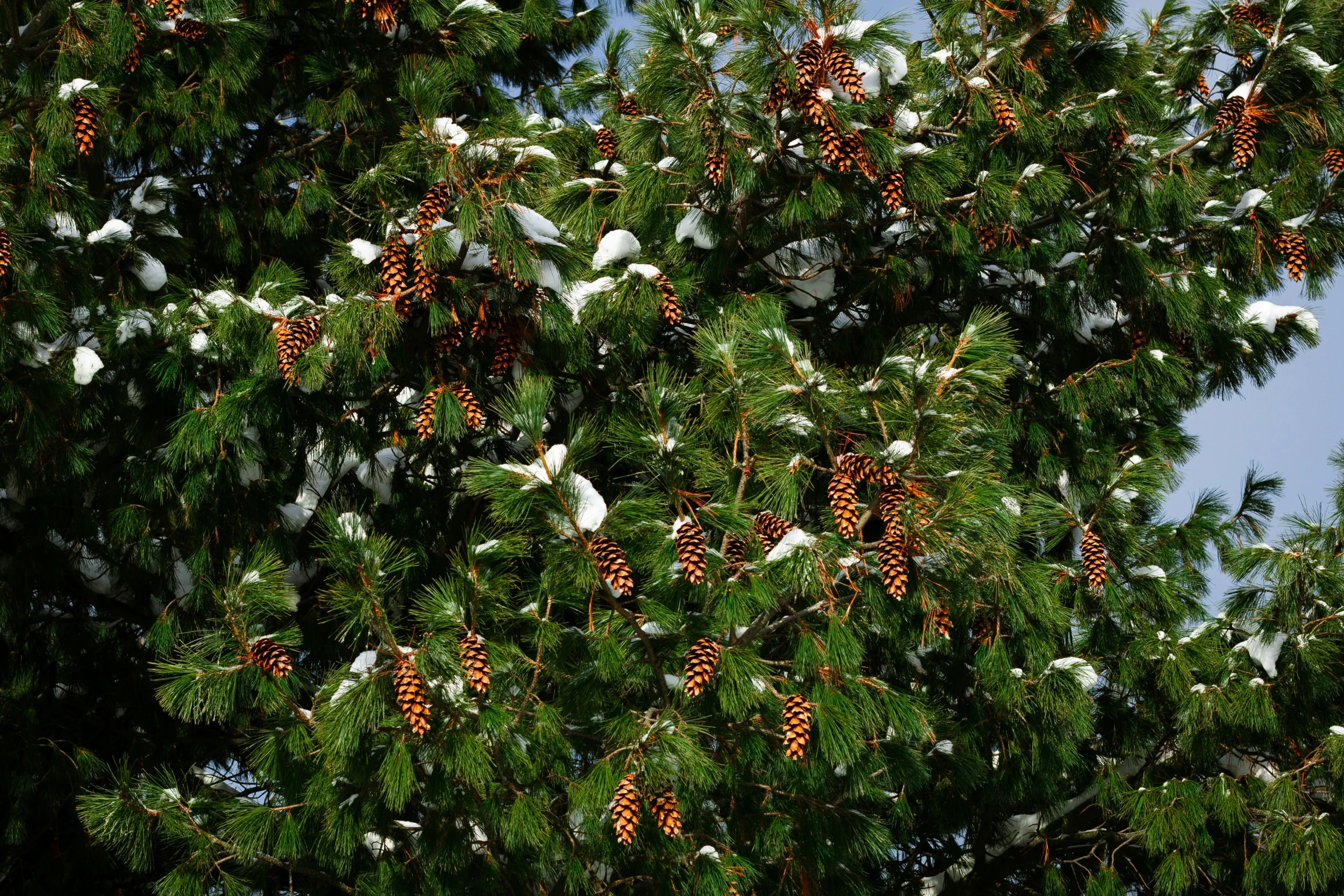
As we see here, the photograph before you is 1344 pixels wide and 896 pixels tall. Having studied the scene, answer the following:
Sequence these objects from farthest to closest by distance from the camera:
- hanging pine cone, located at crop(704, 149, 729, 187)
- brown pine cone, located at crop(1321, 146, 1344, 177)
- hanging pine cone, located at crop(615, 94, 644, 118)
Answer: brown pine cone, located at crop(1321, 146, 1344, 177)
hanging pine cone, located at crop(615, 94, 644, 118)
hanging pine cone, located at crop(704, 149, 729, 187)

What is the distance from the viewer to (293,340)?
4.08 meters

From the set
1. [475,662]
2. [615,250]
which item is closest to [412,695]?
[475,662]

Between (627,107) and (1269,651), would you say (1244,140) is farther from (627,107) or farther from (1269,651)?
(627,107)

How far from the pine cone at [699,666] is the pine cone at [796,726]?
0.89ft

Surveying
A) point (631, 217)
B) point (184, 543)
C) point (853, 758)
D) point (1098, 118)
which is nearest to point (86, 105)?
point (184, 543)

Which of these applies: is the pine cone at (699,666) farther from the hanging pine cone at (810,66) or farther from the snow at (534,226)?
the hanging pine cone at (810,66)

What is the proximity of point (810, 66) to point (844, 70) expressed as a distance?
0.11 metres

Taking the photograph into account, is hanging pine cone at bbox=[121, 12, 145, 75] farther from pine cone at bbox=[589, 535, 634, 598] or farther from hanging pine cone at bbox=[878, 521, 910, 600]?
hanging pine cone at bbox=[878, 521, 910, 600]

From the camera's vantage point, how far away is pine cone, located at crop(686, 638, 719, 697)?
333 centimetres

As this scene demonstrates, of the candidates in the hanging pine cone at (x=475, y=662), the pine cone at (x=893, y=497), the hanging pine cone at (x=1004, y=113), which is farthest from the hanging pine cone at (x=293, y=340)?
the hanging pine cone at (x=1004, y=113)

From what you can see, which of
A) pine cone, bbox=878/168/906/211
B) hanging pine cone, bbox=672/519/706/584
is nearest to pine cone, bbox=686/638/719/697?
hanging pine cone, bbox=672/519/706/584

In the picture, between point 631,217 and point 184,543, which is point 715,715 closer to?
point 631,217

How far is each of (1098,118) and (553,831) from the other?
371cm

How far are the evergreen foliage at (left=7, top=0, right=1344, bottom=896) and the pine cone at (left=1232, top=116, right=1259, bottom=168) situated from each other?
0.10ft
